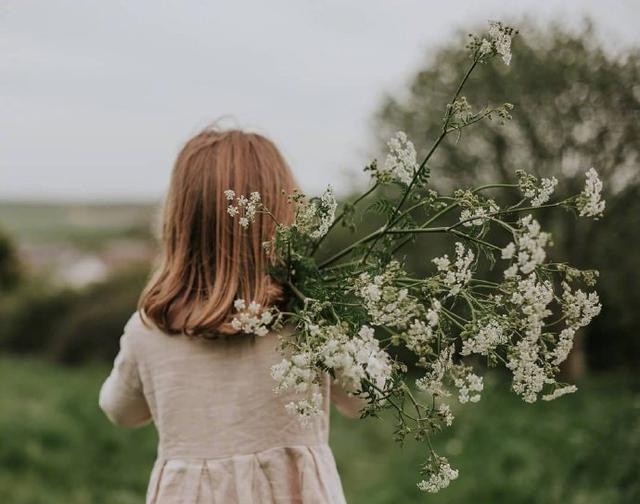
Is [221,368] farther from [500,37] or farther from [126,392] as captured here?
[500,37]

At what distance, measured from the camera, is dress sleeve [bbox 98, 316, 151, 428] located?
2.60 meters

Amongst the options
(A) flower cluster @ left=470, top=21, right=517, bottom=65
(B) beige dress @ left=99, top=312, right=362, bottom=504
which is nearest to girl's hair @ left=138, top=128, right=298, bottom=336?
(B) beige dress @ left=99, top=312, right=362, bottom=504

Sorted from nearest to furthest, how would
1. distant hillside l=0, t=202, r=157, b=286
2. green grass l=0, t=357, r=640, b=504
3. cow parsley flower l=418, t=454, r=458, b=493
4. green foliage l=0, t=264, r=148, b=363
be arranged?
cow parsley flower l=418, t=454, r=458, b=493
green grass l=0, t=357, r=640, b=504
green foliage l=0, t=264, r=148, b=363
distant hillside l=0, t=202, r=157, b=286

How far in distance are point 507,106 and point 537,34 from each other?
6.67 meters

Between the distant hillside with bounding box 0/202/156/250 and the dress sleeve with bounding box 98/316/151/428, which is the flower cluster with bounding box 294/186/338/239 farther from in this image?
the distant hillside with bounding box 0/202/156/250

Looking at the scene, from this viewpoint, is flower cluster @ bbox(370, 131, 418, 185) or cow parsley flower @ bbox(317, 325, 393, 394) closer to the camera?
cow parsley flower @ bbox(317, 325, 393, 394)

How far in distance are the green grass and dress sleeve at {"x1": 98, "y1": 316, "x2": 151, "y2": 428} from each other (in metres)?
3.18

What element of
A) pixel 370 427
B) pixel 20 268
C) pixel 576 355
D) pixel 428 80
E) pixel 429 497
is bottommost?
pixel 429 497

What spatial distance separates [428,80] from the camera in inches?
329

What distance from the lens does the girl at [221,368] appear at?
2.42 meters

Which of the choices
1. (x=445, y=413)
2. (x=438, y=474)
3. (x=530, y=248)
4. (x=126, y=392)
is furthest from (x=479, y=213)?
(x=126, y=392)

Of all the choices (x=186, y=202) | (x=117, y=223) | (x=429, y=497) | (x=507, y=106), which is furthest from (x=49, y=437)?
(x=117, y=223)

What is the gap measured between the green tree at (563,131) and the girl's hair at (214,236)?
534cm

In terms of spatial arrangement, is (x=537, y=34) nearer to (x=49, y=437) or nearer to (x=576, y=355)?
(x=576, y=355)
